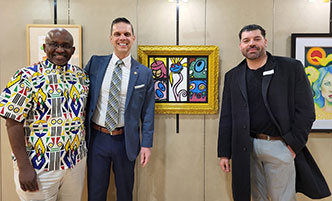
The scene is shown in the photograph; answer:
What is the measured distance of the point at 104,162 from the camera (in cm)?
196

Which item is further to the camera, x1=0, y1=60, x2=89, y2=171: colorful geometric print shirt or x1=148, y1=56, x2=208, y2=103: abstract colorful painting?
x1=148, y1=56, x2=208, y2=103: abstract colorful painting

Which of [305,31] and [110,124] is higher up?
[305,31]

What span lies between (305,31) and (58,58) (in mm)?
2131

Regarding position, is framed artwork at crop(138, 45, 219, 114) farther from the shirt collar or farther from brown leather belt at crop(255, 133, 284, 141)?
brown leather belt at crop(255, 133, 284, 141)

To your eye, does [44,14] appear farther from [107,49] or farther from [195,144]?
[195,144]

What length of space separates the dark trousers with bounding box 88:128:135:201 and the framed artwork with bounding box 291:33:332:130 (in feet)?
5.71

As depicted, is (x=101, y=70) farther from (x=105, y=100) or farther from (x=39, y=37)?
(x=39, y=37)

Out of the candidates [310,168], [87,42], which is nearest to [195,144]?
[310,168]

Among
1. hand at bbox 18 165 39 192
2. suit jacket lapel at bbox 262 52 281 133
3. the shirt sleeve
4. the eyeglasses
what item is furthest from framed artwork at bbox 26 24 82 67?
suit jacket lapel at bbox 262 52 281 133

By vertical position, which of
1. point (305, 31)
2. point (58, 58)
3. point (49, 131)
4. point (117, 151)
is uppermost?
point (305, 31)

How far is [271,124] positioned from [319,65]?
3.10 feet

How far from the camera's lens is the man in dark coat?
1794mm

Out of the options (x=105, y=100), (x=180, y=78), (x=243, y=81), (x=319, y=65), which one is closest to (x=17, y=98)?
(x=105, y=100)

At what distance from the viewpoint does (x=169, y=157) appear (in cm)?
240
